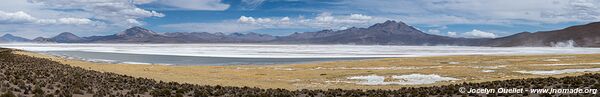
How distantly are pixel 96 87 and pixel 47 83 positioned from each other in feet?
6.56

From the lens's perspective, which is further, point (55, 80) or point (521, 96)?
point (55, 80)

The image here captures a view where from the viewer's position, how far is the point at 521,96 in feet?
65.0

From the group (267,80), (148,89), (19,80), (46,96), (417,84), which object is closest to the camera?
(46,96)

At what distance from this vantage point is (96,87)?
78.2ft

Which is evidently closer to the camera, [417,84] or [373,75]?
[417,84]

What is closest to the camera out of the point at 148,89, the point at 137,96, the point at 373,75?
the point at 137,96

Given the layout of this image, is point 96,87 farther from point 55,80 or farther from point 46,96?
point 46,96

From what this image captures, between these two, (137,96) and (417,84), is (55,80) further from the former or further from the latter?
(417,84)

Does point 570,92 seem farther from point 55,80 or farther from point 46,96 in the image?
point 55,80

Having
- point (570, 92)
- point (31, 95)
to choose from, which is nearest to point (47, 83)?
point (31, 95)

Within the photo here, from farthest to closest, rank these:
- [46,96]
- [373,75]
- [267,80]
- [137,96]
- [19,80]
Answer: [373,75] → [267,80] → [19,80] → [137,96] → [46,96]

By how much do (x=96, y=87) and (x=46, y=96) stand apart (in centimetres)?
464

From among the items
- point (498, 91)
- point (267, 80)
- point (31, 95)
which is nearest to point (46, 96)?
point (31, 95)

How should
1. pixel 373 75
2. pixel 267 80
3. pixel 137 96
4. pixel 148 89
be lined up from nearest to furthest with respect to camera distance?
pixel 137 96
pixel 148 89
pixel 267 80
pixel 373 75
